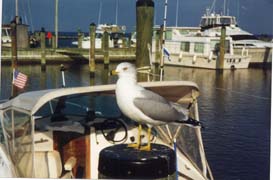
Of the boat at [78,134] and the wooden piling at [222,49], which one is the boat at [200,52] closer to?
the wooden piling at [222,49]

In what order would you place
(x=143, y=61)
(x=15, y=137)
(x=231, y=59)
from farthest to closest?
(x=231, y=59)
(x=143, y=61)
(x=15, y=137)

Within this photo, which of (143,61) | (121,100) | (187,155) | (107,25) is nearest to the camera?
(121,100)

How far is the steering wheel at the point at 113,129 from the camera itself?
5626mm

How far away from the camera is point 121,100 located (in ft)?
14.7

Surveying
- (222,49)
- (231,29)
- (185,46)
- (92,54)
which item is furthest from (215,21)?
(92,54)

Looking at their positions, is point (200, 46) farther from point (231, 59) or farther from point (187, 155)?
point (187, 155)

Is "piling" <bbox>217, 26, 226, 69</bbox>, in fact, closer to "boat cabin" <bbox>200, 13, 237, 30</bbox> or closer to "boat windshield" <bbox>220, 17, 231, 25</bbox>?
"boat cabin" <bbox>200, 13, 237, 30</bbox>

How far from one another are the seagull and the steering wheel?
93 centimetres

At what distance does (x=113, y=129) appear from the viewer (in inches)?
223

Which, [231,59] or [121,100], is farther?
[231,59]

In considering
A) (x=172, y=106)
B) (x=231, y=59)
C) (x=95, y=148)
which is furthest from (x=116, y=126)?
(x=231, y=59)

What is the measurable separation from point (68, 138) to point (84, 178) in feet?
1.60

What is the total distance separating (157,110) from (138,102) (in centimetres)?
23

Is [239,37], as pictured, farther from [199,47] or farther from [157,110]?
[157,110]
